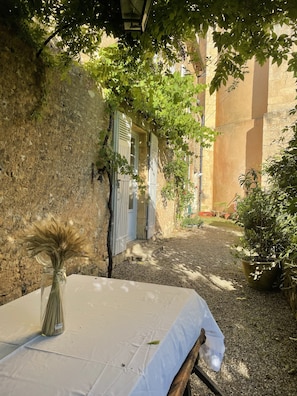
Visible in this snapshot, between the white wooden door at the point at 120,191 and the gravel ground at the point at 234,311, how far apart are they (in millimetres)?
414

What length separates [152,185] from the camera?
593 cm

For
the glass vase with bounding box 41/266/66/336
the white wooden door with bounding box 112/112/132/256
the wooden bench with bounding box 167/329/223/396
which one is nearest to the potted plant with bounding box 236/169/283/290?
the white wooden door with bounding box 112/112/132/256

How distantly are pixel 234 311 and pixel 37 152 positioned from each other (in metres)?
2.50

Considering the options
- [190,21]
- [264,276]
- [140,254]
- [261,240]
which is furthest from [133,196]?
[190,21]

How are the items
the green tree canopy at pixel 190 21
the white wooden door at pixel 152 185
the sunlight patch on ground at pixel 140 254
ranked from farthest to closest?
the white wooden door at pixel 152 185 → the sunlight patch on ground at pixel 140 254 → the green tree canopy at pixel 190 21

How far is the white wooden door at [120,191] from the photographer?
4.02m

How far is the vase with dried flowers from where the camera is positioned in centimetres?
105

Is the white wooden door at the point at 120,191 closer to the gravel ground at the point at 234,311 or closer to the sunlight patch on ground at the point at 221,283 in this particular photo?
the gravel ground at the point at 234,311

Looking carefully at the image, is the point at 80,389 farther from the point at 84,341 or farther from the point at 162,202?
the point at 162,202

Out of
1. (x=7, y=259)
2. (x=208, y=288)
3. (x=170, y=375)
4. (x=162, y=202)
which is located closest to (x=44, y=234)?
(x=170, y=375)

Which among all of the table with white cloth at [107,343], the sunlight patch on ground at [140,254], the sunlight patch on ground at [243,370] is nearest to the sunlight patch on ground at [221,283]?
the sunlight patch on ground at [140,254]

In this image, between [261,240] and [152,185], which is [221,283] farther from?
[152,185]

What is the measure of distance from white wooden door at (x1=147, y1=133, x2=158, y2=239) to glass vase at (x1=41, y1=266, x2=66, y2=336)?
464 cm

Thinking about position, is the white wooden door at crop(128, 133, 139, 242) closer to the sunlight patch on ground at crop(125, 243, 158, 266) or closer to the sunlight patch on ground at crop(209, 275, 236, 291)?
the sunlight patch on ground at crop(125, 243, 158, 266)
